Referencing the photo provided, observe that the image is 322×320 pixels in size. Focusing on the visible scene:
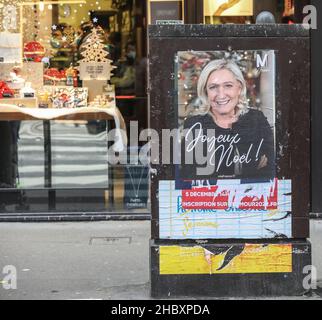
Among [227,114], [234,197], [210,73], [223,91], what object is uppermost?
[210,73]

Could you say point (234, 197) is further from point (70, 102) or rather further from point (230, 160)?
point (70, 102)

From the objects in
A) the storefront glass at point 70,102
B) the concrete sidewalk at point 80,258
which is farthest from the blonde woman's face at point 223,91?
the storefront glass at point 70,102

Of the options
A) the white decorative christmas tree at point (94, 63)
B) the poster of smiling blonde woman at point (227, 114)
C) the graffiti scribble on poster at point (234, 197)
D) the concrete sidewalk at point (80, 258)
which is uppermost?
the white decorative christmas tree at point (94, 63)

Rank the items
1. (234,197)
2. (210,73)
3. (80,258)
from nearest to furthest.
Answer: (210,73), (234,197), (80,258)

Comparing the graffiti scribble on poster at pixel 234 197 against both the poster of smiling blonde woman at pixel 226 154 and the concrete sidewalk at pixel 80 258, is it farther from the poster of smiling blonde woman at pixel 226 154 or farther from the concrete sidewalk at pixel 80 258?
the concrete sidewalk at pixel 80 258

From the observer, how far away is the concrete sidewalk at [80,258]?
652 cm

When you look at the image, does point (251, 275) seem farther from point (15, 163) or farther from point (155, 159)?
point (15, 163)

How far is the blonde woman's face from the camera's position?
5.88 meters

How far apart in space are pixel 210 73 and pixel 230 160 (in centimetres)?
69

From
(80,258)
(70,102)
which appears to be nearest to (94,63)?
(70,102)

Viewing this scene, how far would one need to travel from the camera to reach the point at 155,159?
5.97 m

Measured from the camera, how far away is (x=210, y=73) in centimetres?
588
